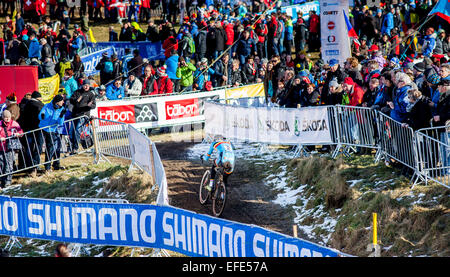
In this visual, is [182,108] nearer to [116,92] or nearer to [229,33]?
[116,92]

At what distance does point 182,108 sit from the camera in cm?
2142

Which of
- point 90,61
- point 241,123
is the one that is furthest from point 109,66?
point 241,123

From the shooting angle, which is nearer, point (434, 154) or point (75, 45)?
point (434, 154)

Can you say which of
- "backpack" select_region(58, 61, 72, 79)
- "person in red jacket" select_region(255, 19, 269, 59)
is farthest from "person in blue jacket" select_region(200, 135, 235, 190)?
"backpack" select_region(58, 61, 72, 79)

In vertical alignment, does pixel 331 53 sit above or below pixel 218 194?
above

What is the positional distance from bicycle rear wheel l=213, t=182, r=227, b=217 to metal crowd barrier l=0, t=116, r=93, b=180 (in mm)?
5145

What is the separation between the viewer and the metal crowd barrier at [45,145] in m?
17.3

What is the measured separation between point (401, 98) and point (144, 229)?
17.4ft

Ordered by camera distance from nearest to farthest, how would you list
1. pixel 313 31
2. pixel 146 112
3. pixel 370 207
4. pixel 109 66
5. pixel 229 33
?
pixel 370 207 → pixel 146 112 → pixel 109 66 → pixel 229 33 → pixel 313 31

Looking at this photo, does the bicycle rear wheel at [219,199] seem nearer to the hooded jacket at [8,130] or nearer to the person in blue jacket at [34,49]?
the hooded jacket at [8,130]

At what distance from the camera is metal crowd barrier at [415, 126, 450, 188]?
12.2 m

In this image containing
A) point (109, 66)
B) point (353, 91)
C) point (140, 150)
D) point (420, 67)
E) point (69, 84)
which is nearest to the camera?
point (353, 91)

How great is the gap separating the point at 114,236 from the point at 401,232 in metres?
4.90

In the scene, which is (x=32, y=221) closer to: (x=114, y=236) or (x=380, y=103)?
(x=114, y=236)
